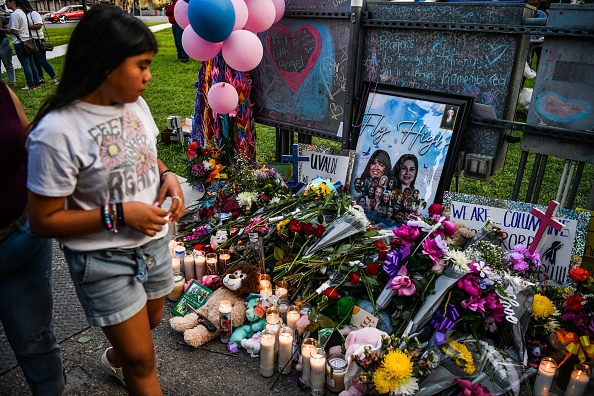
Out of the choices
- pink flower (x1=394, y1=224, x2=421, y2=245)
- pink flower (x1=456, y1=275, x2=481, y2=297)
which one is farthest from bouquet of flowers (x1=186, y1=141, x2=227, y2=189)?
pink flower (x1=456, y1=275, x2=481, y2=297)

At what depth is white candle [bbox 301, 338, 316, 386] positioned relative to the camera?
2342mm

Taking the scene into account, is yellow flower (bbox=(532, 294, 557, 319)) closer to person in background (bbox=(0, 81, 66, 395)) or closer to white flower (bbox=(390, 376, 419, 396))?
white flower (bbox=(390, 376, 419, 396))

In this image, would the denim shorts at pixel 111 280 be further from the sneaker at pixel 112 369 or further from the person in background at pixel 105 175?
the sneaker at pixel 112 369

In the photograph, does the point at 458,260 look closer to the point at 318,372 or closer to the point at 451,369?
the point at 451,369

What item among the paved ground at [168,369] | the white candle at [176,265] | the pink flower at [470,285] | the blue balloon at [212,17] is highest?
the blue balloon at [212,17]

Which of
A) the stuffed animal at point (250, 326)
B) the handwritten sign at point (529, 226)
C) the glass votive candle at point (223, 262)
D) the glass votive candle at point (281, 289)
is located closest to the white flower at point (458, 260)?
the handwritten sign at point (529, 226)

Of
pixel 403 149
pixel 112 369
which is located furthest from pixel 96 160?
pixel 403 149

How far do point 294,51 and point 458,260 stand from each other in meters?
2.49

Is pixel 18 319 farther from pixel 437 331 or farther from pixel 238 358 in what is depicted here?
pixel 437 331

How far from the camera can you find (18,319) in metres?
1.77

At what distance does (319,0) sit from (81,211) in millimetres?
2975

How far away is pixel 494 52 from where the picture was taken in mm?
3002

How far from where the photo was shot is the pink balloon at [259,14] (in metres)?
3.54

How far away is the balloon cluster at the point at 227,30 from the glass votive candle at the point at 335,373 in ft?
7.68
